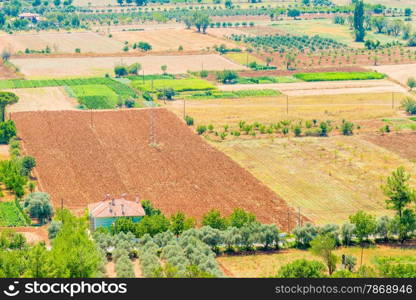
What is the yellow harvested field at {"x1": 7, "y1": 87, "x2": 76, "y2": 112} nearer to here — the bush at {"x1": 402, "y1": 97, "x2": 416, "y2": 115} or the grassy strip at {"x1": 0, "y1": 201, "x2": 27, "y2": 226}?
the grassy strip at {"x1": 0, "y1": 201, "x2": 27, "y2": 226}

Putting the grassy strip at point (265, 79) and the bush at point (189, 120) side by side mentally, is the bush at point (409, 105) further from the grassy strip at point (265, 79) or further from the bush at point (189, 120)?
the bush at point (189, 120)

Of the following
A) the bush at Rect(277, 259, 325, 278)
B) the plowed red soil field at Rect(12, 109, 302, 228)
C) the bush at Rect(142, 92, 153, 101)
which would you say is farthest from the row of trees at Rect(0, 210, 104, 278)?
the bush at Rect(142, 92, 153, 101)

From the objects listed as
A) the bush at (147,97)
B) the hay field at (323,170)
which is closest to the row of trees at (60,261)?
the hay field at (323,170)

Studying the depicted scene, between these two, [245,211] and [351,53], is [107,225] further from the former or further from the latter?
[351,53]

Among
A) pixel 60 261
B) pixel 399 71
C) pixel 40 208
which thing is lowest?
pixel 399 71

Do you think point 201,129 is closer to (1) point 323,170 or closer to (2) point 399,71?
(1) point 323,170

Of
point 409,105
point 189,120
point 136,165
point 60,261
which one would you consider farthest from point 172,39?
point 60,261
